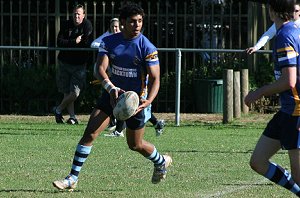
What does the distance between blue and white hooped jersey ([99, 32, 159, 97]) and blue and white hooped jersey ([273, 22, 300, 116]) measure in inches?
82.9

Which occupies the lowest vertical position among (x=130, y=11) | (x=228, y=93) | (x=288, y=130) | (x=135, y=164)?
(x=135, y=164)

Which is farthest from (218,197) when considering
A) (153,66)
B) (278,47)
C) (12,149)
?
(12,149)

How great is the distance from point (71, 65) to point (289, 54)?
35.0ft

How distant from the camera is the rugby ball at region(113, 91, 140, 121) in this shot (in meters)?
9.41

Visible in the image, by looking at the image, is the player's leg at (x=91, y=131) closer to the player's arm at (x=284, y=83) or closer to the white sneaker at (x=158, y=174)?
the white sneaker at (x=158, y=174)

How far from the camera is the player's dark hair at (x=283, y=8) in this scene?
25.7 feet

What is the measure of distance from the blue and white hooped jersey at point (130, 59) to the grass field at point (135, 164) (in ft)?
3.65

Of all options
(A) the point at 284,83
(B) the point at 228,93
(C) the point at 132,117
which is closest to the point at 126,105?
(C) the point at 132,117

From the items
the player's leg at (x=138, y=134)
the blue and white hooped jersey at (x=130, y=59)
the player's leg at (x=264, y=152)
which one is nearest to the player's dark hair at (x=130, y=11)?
the blue and white hooped jersey at (x=130, y=59)

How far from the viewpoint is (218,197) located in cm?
952

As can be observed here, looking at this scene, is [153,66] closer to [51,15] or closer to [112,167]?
[112,167]

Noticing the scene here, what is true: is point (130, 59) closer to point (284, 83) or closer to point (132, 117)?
point (132, 117)

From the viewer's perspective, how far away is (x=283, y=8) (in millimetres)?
7852

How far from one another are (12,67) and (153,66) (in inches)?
445
